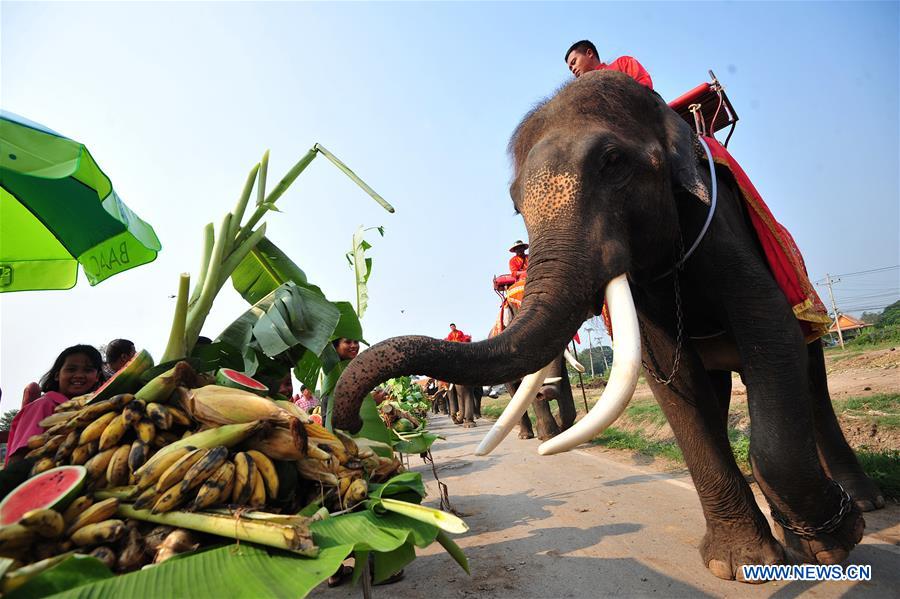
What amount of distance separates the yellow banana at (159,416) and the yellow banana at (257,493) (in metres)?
0.37

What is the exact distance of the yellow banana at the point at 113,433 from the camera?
5.29 ft

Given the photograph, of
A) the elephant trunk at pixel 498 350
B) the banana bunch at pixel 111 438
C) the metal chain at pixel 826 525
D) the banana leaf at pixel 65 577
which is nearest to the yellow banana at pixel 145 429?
the banana bunch at pixel 111 438

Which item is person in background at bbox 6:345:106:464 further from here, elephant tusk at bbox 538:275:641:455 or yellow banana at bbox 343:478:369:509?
elephant tusk at bbox 538:275:641:455

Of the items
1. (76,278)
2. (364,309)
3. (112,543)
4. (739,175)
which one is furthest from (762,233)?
(76,278)

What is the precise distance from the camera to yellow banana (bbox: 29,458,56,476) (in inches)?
61.9

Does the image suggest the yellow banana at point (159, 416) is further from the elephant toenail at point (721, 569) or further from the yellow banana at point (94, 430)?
the elephant toenail at point (721, 569)

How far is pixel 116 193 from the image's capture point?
2.61 m

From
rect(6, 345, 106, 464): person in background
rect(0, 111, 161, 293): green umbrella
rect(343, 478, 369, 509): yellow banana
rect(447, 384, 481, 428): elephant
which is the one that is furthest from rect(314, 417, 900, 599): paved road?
rect(447, 384, 481, 428): elephant

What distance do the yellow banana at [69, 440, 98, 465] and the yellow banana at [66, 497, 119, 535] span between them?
8.7 inches

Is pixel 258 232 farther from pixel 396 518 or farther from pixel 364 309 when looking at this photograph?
pixel 396 518

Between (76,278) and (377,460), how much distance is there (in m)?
2.55

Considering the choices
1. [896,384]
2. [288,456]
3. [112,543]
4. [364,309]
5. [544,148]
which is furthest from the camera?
[896,384]

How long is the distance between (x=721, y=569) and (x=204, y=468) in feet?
8.80

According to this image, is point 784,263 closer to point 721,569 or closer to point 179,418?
point 721,569
